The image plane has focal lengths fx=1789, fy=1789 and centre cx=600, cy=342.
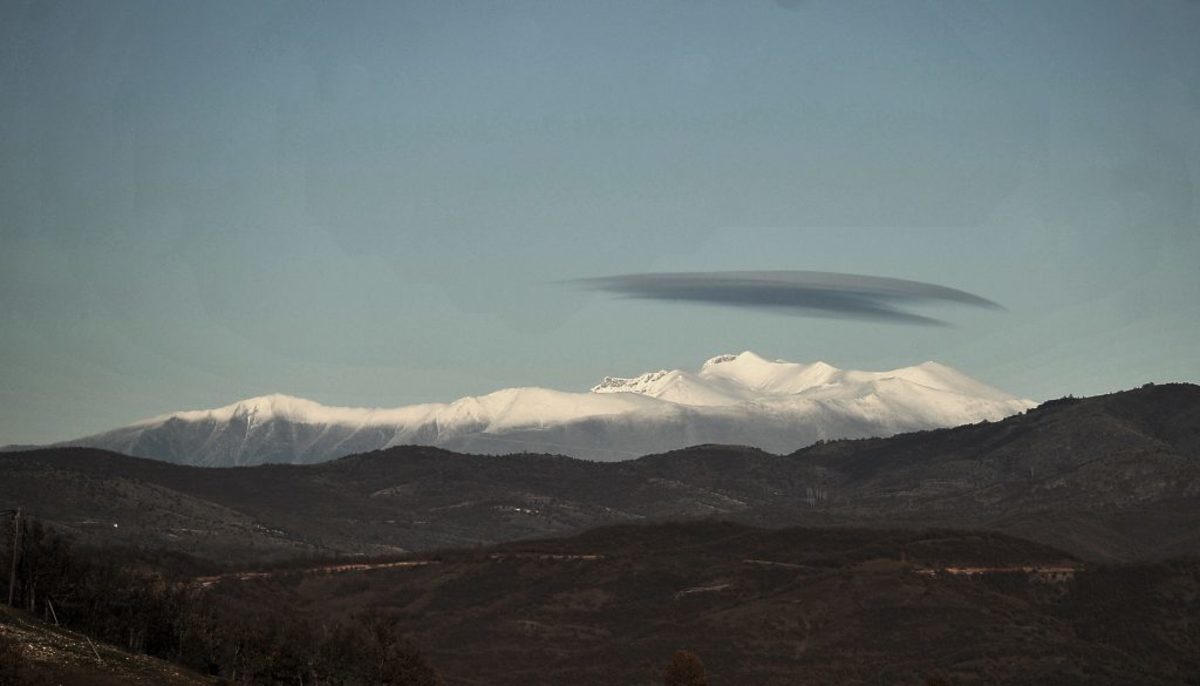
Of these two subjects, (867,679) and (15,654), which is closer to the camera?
(15,654)

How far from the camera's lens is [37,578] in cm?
15250

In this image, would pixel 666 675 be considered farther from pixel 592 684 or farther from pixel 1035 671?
pixel 1035 671

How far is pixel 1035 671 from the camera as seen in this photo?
19388cm

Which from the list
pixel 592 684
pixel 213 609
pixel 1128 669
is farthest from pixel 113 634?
pixel 1128 669

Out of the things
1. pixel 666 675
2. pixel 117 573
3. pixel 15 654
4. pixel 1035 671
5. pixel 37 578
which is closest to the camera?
pixel 15 654

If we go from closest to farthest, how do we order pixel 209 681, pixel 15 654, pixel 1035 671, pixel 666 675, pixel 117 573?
pixel 15 654 → pixel 209 681 → pixel 666 675 → pixel 117 573 → pixel 1035 671

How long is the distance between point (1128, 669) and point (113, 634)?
11092 cm

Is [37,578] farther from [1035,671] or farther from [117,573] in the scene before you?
[1035,671]

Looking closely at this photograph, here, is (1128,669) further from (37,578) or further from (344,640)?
(37,578)

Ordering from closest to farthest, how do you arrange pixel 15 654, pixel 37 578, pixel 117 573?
pixel 15 654 → pixel 37 578 → pixel 117 573

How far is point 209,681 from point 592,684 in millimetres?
78757

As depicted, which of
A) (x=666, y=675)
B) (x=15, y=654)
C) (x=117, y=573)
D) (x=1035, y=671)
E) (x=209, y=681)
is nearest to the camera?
(x=15, y=654)

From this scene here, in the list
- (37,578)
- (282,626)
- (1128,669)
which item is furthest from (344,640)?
(1128,669)

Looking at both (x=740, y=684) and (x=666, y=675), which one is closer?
(x=666, y=675)
